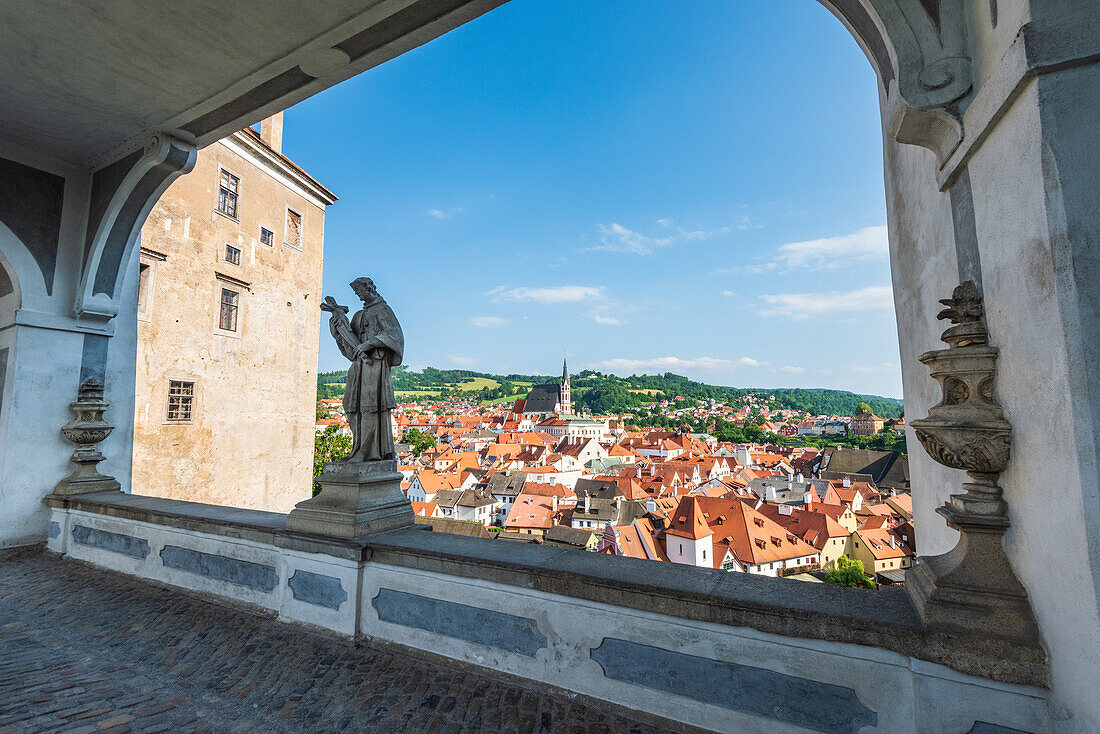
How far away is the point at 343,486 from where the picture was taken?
3.76 m

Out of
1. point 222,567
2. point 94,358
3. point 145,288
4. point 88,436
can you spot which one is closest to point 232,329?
point 145,288

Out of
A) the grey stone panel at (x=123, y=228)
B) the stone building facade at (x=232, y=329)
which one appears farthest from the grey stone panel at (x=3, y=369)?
the stone building facade at (x=232, y=329)

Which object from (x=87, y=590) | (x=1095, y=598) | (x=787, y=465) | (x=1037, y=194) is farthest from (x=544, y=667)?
(x=787, y=465)

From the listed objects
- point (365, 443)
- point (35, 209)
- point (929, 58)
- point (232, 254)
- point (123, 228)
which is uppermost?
point (232, 254)

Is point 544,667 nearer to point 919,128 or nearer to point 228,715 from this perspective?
point 228,715

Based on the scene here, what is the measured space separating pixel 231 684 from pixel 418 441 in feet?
288

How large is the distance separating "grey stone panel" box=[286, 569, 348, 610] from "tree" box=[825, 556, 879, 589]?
2734cm

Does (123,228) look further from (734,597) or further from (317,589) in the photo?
(734,597)

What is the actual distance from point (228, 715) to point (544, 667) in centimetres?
172

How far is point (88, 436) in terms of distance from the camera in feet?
20.0

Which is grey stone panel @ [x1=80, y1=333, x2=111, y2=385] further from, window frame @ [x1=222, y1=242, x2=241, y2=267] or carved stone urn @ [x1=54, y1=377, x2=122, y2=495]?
window frame @ [x1=222, y1=242, x2=241, y2=267]

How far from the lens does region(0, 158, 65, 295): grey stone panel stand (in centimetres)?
607

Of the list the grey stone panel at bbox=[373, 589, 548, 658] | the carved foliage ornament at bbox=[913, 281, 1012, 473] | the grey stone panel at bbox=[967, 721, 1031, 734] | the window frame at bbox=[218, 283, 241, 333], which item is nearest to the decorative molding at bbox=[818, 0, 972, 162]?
the carved foliage ornament at bbox=[913, 281, 1012, 473]

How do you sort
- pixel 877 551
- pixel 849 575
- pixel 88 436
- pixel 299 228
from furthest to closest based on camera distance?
pixel 877 551, pixel 849 575, pixel 299 228, pixel 88 436
